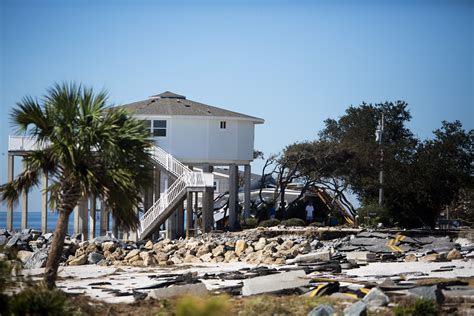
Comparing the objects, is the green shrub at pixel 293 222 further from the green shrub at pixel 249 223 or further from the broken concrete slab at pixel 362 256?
the broken concrete slab at pixel 362 256

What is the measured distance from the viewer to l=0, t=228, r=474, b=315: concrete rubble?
21.2 m

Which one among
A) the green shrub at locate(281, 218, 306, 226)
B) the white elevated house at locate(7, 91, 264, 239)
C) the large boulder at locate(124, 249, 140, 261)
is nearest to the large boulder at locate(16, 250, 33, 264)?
the large boulder at locate(124, 249, 140, 261)

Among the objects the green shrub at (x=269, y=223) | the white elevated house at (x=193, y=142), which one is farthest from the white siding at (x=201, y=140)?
the green shrub at (x=269, y=223)

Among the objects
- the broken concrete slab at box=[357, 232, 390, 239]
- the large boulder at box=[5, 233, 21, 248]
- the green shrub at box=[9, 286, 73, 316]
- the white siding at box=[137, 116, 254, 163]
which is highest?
the white siding at box=[137, 116, 254, 163]

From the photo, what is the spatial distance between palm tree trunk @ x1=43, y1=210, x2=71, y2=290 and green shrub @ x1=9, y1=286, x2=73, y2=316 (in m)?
3.24

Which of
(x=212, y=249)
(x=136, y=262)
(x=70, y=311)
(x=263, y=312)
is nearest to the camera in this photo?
(x=70, y=311)

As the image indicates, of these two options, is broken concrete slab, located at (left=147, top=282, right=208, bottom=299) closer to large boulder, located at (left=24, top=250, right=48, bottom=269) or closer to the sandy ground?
the sandy ground

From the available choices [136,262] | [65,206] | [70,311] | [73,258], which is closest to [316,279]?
[65,206]

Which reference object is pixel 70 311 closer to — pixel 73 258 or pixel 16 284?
pixel 16 284

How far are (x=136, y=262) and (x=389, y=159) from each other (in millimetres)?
26759

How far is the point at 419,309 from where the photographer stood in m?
17.7

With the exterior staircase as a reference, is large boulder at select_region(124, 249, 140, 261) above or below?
below

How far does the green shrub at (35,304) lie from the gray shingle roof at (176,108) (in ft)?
116

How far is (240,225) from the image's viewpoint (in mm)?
52000
